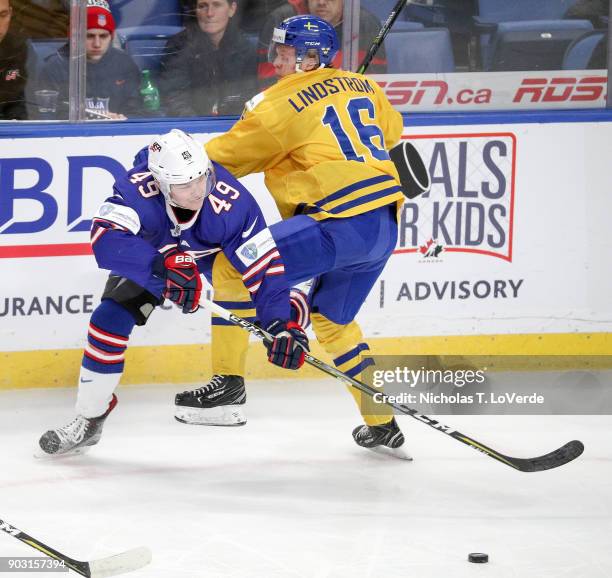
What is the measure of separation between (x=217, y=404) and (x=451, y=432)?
916 millimetres

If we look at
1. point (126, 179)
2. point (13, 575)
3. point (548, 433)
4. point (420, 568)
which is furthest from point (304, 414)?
point (13, 575)

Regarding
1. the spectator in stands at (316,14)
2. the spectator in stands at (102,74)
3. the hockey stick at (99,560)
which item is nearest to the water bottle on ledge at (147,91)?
the spectator in stands at (102,74)

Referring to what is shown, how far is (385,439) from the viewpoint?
12.6ft

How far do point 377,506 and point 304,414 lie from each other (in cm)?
94

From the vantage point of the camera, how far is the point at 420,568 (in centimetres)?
293

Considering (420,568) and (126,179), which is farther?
(126,179)

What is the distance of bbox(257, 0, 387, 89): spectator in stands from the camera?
454 centimetres

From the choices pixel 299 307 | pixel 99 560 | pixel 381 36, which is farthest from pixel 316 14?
pixel 99 560

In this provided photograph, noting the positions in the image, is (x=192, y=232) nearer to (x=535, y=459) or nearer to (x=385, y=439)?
(x=385, y=439)

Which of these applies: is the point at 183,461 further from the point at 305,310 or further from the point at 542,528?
the point at 542,528

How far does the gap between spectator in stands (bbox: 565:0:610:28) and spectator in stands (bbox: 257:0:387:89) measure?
73cm

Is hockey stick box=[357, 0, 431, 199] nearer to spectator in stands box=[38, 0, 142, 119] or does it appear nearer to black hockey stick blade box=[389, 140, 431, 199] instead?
black hockey stick blade box=[389, 140, 431, 199]

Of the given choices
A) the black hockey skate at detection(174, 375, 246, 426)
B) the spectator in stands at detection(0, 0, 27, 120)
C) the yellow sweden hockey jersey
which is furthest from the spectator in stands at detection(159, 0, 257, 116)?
the black hockey skate at detection(174, 375, 246, 426)

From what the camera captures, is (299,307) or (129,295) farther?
(299,307)
